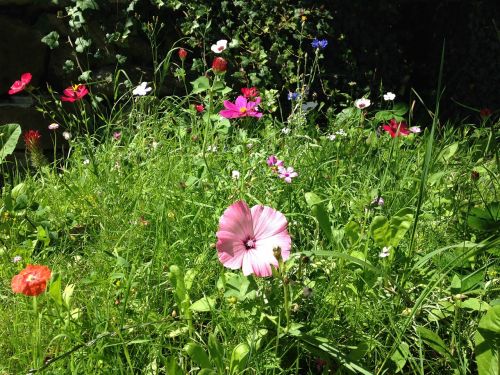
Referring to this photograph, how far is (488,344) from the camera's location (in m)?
1.39

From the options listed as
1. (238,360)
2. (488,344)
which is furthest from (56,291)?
(488,344)

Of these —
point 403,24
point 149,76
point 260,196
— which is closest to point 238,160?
point 260,196

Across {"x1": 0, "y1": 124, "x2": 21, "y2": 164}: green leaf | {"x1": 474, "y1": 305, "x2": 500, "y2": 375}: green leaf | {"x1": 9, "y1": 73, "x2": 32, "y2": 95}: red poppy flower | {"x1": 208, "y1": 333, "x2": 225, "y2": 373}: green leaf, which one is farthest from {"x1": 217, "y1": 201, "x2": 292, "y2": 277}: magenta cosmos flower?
{"x1": 9, "y1": 73, "x2": 32, "y2": 95}: red poppy flower

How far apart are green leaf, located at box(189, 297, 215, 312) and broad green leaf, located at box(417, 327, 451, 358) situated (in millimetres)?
471

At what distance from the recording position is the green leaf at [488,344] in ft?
4.46

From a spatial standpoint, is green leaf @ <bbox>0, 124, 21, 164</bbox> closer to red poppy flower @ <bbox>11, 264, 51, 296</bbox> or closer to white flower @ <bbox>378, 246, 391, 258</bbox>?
red poppy flower @ <bbox>11, 264, 51, 296</bbox>

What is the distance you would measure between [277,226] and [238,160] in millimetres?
886

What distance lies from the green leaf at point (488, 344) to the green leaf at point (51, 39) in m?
2.55

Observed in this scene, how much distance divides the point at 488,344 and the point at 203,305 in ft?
2.08

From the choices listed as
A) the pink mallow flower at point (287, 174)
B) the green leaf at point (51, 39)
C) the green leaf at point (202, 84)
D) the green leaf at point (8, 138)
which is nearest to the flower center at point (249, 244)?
the pink mallow flower at point (287, 174)

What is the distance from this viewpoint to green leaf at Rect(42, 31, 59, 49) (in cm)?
321

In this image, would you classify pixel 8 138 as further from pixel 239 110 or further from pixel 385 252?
pixel 385 252

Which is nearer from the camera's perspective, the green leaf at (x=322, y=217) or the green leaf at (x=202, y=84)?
the green leaf at (x=322, y=217)

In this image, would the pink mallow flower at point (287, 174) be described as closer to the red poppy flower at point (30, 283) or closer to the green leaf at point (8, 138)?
the red poppy flower at point (30, 283)
